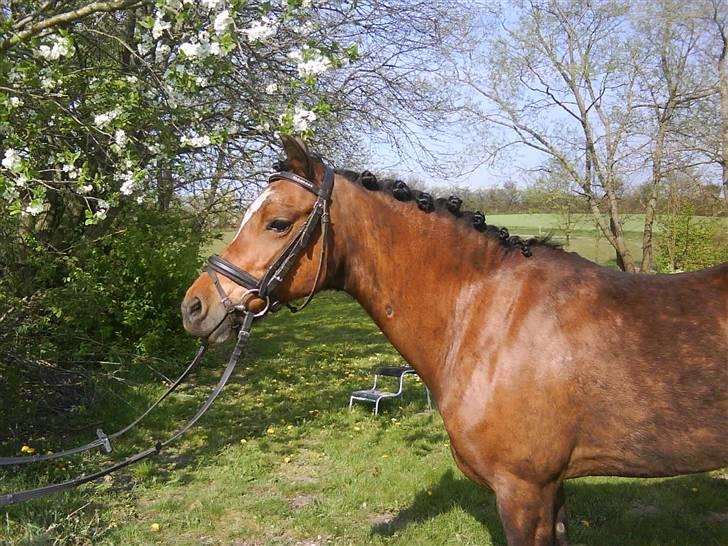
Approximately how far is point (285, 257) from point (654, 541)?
3.14 metres

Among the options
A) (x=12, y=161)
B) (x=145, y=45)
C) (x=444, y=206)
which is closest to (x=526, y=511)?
(x=444, y=206)

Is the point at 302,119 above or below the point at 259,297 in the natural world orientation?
above

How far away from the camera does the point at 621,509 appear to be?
13.7 feet

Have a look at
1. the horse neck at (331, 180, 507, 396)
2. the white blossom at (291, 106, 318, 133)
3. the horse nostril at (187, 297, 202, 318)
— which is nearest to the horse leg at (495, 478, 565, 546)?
the horse neck at (331, 180, 507, 396)

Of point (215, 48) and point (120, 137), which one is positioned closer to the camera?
point (215, 48)

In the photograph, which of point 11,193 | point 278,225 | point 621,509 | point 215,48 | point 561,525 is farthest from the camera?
point 621,509

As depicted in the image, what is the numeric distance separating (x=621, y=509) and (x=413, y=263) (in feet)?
9.53

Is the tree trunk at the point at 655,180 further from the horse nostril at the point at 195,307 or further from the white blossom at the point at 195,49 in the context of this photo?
the horse nostril at the point at 195,307

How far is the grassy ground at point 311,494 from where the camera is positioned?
12.6 ft

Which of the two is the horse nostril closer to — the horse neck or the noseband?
the noseband

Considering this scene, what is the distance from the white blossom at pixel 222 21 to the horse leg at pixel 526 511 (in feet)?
10.8

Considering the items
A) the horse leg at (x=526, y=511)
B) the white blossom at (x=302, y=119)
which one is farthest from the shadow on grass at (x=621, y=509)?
the white blossom at (x=302, y=119)

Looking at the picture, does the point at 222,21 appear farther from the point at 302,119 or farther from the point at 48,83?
the point at 48,83

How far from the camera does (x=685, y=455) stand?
2.33m
